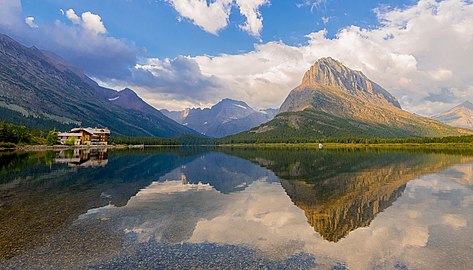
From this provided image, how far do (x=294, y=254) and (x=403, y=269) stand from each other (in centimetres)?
587

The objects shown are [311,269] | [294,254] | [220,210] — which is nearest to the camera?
[311,269]

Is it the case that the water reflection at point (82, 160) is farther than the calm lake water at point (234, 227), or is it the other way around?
the water reflection at point (82, 160)

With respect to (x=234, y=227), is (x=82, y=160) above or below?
below

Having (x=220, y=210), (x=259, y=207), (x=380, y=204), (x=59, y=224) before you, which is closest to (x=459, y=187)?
(x=380, y=204)

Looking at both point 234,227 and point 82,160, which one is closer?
point 234,227

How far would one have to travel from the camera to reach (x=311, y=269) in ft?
56.3

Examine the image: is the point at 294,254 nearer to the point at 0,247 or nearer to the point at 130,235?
the point at 130,235

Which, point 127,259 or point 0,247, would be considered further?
point 0,247

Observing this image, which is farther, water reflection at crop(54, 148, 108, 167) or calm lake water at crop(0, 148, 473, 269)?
water reflection at crop(54, 148, 108, 167)

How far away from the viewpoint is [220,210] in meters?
33.1

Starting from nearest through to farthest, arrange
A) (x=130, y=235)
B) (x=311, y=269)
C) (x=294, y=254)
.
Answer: (x=311, y=269)
(x=294, y=254)
(x=130, y=235)

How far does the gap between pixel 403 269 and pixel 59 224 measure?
24553mm

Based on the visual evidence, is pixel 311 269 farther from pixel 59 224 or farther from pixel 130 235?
pixel 59 224

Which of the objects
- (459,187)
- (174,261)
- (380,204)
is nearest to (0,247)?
(174,261)
